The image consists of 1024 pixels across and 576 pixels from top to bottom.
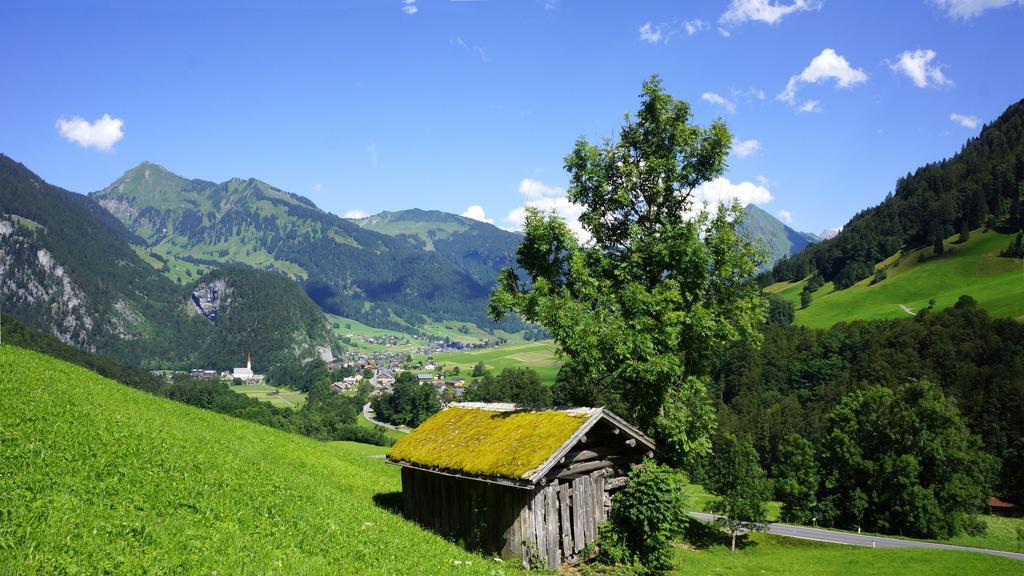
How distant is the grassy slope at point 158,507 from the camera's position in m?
10.9

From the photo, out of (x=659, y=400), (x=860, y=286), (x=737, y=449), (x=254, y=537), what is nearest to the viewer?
(x=254, y=537)

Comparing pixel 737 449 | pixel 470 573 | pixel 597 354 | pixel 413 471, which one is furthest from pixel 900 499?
pixel 470 573

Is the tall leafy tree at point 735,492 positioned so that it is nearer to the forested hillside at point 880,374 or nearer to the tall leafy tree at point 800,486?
the tall leafy tree at point 800,486

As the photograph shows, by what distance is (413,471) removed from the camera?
22.6m

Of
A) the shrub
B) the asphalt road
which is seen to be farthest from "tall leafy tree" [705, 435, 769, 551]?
the shrub

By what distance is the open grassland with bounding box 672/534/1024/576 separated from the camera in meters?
24.9

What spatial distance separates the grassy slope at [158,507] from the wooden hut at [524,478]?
1.70m

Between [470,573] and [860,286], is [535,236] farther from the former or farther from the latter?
[860,286]

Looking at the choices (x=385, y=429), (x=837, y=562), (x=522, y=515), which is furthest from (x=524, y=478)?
(x=385, y=429)

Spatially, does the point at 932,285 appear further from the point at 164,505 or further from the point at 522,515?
the point at 164,505

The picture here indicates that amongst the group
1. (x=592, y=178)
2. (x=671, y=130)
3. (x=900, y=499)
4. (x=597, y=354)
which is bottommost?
(x=900, y=499)

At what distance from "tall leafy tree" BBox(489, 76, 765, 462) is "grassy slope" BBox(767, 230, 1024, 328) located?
456 ft

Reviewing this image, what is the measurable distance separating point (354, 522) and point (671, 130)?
65.0 ft

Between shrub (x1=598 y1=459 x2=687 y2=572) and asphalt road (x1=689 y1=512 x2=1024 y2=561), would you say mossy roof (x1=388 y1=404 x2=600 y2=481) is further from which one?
asphalt road (x1=689 y1=512 x2=1024 y2=561)
